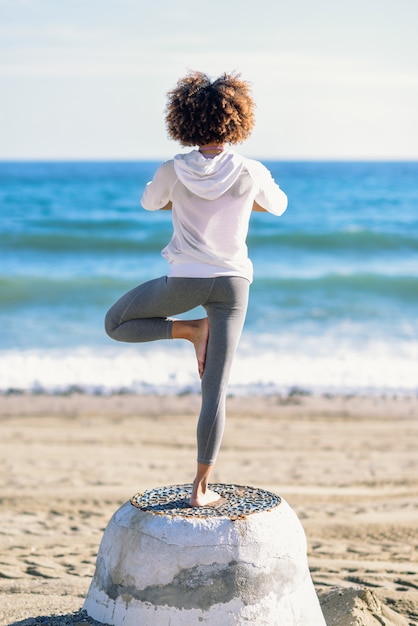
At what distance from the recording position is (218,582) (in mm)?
3902

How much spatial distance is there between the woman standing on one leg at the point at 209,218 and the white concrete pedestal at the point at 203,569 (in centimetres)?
32

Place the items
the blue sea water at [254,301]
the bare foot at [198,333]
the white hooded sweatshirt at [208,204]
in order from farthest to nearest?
the blue sea water at [254,301] < the bare foot at [198,333] < the white hooded sweatshirt at [208,204]

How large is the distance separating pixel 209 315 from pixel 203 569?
3.60 feet

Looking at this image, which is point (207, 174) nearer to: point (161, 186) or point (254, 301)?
point (161, 186)

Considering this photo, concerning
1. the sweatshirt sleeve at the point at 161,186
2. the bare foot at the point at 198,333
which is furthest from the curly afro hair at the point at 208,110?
the bare foot at the point at 198,333

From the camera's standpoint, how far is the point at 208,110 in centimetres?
402

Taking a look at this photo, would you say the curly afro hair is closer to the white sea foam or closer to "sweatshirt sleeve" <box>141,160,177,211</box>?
"sweatshirt sleeve" <box>141,160,177,211</box>

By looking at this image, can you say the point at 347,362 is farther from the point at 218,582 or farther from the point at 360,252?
the point at 360,252

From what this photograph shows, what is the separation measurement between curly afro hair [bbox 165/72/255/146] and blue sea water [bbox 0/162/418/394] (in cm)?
753

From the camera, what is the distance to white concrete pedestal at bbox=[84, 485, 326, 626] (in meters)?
3.89

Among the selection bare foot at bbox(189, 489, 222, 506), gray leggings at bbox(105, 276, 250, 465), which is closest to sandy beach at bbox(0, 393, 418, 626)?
bare foot at bbox(189, 489, 222, 506)

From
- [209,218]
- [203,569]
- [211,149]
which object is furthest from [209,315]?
[203,569]

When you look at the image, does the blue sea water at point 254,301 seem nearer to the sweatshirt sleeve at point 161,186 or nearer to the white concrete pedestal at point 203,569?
the white concrete pedestal at point 203,569

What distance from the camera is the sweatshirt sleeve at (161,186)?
13.3 ft
